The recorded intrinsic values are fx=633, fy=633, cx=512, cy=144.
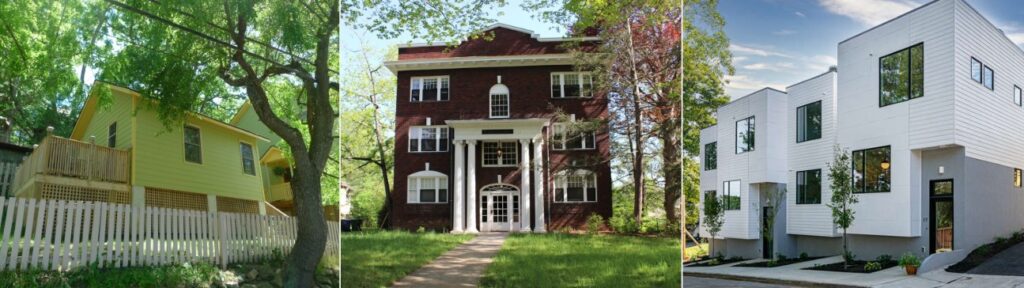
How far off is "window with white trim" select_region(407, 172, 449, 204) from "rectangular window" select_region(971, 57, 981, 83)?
146 inches

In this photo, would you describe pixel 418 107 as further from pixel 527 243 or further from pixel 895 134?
pixel 895 134

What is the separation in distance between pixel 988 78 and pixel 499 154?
351cm

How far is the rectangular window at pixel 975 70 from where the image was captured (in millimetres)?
4316

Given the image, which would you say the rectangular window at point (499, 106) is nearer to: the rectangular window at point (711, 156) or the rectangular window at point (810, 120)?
the rectangular window at point (711, 156)

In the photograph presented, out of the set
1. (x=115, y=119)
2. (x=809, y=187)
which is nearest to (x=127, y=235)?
(x=115, y=119)

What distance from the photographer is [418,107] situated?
11.3 ft

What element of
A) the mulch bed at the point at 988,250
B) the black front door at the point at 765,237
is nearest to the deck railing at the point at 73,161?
the black front door at the point at 765,237

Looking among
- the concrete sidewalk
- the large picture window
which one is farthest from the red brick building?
the large picture window

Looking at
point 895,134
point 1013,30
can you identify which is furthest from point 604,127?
point 1013,30

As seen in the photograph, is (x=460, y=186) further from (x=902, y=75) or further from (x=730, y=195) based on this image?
(x=902, y=75)

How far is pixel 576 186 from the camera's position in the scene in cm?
310

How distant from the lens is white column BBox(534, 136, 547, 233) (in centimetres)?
315

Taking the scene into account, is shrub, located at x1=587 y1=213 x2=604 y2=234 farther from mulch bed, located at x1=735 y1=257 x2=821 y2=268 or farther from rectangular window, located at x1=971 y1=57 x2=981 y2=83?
rectangular window, located at x1=971 y1=57 x2=981 y2=83

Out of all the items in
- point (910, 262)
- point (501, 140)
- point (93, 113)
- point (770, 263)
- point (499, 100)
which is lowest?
point (770, 263)
